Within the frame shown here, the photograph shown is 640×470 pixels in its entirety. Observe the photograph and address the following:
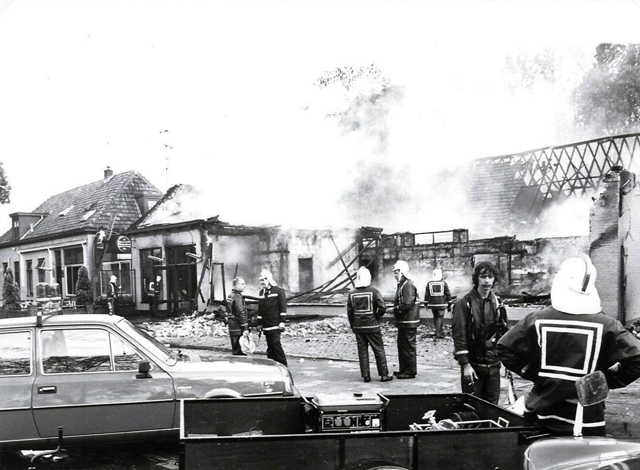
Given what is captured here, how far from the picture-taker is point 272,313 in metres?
7.28

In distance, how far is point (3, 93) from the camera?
4914 millimetres

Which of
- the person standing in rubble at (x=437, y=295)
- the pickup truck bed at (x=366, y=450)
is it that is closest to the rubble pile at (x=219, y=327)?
the person standing in rubble at (x=437, y=295)

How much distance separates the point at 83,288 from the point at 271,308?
7.61 feet

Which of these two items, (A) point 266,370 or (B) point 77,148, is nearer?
(A) point 266,370

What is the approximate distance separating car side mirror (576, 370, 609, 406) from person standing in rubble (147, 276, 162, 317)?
6031 millimetres

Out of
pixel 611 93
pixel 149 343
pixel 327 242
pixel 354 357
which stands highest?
pixel 611 93

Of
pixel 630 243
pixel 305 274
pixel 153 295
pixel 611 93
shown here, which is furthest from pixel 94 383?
pixel 630 243

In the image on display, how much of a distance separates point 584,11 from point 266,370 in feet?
15.3

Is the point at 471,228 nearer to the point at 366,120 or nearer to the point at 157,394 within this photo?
the point at 366,120

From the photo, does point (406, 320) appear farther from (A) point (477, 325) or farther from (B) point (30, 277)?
(B) point (30, 277)

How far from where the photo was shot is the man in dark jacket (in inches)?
111

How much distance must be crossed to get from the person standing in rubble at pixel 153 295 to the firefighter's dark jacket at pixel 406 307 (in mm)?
3238

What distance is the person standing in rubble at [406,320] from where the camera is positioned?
7.25 metres

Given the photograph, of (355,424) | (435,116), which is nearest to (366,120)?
(435,116)
